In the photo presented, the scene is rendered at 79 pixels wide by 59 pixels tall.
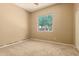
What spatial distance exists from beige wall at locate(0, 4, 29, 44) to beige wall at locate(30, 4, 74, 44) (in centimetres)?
16

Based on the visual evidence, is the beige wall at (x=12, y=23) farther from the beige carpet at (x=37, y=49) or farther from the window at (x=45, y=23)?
the window at (x=45, y=23)

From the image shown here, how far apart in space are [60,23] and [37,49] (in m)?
0.68

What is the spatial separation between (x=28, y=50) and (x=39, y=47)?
22 centimetres

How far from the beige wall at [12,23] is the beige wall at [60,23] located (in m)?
0.16

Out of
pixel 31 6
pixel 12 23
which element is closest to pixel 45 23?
pixel 31 6

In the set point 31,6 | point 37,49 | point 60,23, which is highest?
point 31,6

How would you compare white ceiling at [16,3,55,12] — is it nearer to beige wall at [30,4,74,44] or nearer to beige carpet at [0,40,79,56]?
beige wall at [30,4,74,44]

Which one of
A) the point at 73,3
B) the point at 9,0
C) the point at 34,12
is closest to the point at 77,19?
the point at 73,3

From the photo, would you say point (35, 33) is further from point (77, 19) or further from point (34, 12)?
point (77, 19)

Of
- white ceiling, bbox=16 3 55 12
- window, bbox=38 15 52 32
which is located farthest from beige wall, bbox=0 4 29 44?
window, bbox=38 15 52 32

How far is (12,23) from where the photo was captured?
88.9 inches

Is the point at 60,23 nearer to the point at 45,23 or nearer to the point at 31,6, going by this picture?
the point at 45,23

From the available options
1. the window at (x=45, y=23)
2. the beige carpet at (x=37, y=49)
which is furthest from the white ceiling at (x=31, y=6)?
the beige carpet at (x=37, y=49)

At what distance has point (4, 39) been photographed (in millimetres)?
2229
